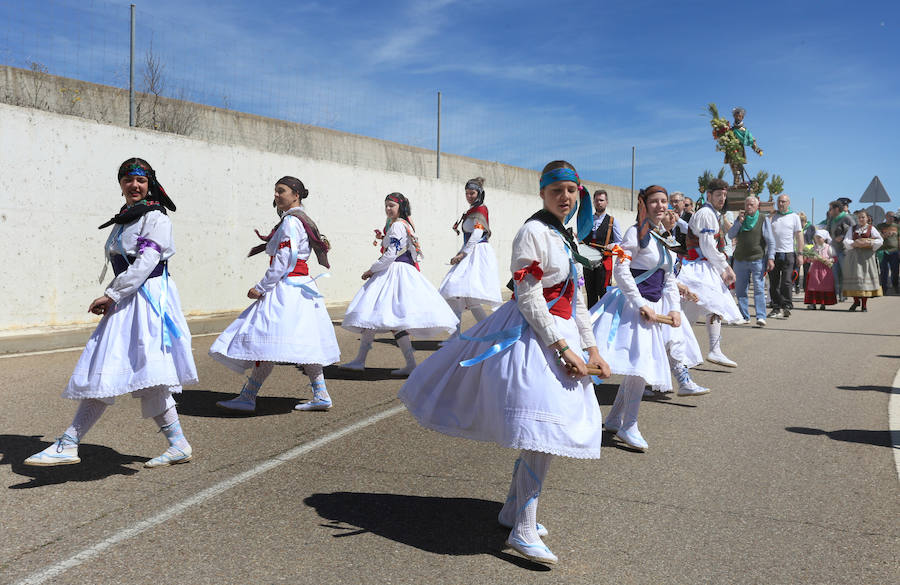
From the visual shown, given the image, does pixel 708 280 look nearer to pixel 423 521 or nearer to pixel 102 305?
pixel 423 521

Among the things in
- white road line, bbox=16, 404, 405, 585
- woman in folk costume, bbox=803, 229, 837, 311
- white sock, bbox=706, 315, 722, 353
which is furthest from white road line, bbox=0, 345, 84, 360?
woman in folk costume, bbox=803, 229, 837, 311

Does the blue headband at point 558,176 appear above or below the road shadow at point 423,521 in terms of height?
above

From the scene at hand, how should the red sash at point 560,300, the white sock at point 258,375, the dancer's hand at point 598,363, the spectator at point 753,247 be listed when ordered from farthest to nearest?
the spectator at point 753,247, the white sock at point 258,375, the red sash at point 560,300, the dancer's hand at point 598,363

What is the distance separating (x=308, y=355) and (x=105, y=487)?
88.3 inches

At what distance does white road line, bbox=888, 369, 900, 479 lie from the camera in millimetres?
5599

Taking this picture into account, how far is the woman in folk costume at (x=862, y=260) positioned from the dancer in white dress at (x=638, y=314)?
41.7 feet

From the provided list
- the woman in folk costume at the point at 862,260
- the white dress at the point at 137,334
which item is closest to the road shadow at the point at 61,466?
the white dress at the point at 137,334

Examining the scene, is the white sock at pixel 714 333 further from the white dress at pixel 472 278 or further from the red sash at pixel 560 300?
the red sash at pixel 560 300

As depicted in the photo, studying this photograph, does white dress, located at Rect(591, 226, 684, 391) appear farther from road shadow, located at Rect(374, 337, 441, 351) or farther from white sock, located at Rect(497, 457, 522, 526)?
road shadow, located at Rect(374, 337, 441, 351)

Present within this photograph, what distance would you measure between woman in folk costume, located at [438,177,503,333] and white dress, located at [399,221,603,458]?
646 cm

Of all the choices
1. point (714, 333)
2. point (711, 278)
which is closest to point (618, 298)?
point (714, 333)

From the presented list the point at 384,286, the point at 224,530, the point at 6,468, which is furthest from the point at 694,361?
the point at 6,468

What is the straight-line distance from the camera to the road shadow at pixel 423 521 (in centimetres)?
375

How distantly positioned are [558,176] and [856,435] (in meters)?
3.98
